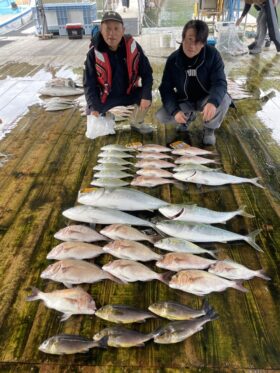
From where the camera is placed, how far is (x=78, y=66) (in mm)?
8156

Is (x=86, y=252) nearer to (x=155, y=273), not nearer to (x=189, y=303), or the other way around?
(x=155, y=273)

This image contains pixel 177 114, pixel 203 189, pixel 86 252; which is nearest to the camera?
pixel 86 252

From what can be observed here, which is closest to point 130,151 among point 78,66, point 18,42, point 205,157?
point 205,157

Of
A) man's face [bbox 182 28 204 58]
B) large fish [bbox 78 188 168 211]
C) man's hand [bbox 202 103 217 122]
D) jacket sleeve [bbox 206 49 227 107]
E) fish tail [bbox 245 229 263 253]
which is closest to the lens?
fish tail [bbox 245 229 263 253]

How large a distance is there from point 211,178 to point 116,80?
1.93m

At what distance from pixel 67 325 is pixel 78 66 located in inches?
293

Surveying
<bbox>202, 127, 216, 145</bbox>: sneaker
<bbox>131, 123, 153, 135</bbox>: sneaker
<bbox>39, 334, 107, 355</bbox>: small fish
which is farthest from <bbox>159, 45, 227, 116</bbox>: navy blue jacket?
<bbox>39, 334, 107, 355</bbox>: small fish

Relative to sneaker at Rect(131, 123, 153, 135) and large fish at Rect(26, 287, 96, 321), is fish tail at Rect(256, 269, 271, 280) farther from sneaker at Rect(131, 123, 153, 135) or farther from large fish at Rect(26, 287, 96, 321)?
sneaker at Rect(131, 123, 153, 135)

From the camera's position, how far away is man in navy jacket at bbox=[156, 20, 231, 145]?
368 centimetres

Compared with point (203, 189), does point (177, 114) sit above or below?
above

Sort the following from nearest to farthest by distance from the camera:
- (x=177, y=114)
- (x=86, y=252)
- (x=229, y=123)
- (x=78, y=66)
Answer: (x=86, y=252) → (x=177, y=114) → (x=229, y=123) → (x=78, y=66)

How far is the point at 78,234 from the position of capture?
2494mm

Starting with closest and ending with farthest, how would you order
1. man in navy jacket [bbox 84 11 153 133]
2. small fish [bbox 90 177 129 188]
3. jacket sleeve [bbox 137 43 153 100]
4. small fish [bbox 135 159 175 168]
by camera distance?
small fish [bbox 90 177 129 188] → small fish [bbox 135 159 175 168] → man in navy jacket [bbox 84 11 153 133] → jacket sleeve [bbox 137 43 153 100]

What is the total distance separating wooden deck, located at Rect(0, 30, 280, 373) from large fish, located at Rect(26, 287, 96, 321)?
43mm
